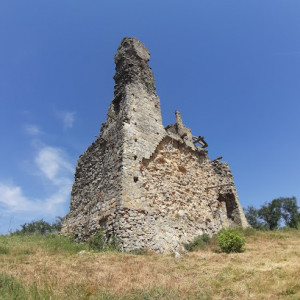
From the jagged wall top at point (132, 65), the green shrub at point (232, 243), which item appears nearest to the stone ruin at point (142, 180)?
the jagged wall top at point (132, 65)

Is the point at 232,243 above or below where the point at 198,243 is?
below

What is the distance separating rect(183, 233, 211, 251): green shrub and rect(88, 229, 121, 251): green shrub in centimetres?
307

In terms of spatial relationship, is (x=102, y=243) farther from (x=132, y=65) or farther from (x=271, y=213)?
(x=271, y=213)

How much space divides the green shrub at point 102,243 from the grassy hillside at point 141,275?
617mm

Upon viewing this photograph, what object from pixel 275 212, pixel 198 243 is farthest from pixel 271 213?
pixel 198 243

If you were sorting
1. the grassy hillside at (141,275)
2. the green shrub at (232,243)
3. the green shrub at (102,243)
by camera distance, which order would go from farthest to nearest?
the green shrub at (232,243) → the green shrub at (102,243) → the grassy hillside at (141,275)

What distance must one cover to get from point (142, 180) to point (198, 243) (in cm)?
349

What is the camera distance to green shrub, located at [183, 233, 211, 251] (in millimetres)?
9898

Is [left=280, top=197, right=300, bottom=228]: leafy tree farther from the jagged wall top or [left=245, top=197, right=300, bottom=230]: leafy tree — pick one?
the jagged wall top

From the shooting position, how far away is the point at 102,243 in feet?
28.8

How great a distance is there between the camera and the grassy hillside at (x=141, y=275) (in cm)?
423

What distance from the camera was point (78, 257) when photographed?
7367 millimetres

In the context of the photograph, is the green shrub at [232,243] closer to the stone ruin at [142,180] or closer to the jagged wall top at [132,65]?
the stone ruin at [142,180]

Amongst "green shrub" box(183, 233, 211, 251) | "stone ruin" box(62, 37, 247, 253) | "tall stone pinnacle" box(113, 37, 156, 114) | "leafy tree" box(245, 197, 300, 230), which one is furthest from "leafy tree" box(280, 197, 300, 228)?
"tall stone pinnacle" box(113, 37, 156, 114)
